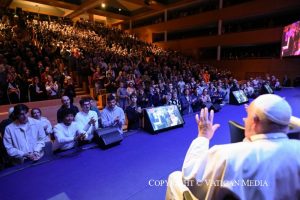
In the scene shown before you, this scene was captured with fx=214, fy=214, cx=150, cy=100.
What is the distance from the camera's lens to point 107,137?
338cm

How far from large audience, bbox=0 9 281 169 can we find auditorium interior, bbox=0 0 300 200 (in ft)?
0.15

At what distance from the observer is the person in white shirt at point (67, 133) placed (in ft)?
10.4

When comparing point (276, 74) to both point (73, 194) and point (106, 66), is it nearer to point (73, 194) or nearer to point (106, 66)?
point (106, 66)

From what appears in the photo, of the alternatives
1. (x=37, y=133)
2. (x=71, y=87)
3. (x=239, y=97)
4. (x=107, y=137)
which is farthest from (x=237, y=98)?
(x=37, y=133)

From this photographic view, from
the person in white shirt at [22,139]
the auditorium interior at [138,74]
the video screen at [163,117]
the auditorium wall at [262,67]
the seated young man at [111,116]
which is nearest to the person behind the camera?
the auditorium interior at [138,74]

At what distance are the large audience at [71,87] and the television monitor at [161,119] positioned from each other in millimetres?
365

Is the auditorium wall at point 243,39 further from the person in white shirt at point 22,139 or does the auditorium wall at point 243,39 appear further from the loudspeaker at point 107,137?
the person in white shirt at point 22,139

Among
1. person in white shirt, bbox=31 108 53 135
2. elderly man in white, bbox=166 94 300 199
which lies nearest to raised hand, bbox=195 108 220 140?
elderly man in white, bbox=166 94 300 199

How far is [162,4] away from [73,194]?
64.3ft

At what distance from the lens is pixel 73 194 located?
7.19 feet

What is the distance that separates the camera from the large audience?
323cm

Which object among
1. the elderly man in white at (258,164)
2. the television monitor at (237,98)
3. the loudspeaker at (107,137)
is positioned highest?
the elderly man in white at (258,164)

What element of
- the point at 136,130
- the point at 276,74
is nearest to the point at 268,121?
the point at 136,130

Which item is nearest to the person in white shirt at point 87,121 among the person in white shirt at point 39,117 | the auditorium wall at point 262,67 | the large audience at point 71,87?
the large audience at point 71,87
